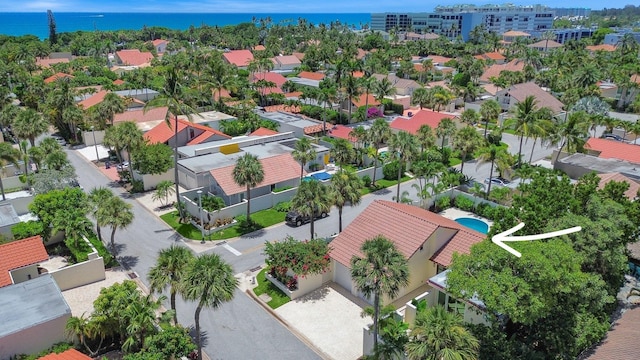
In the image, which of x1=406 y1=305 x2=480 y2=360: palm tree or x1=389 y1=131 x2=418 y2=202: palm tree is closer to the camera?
x1=406 y1=305 x2=480 y2=360: palm tree

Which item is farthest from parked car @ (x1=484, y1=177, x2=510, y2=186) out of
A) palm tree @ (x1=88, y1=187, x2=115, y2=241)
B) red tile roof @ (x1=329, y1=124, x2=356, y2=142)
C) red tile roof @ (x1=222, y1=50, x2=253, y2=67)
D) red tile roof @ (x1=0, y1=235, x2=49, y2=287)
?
red tile roof @ (x1=222, y1=50, x2=253, y2=67)

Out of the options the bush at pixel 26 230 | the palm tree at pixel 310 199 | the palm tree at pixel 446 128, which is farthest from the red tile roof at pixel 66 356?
the palm tree at pixel 446 128

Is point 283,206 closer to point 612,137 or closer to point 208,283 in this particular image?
point 208,283

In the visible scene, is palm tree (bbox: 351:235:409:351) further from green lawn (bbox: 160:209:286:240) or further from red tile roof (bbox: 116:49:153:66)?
red tile roof (bbox: 116:49:153:66)

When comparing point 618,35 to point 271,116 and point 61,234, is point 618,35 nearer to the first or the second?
point 271,116

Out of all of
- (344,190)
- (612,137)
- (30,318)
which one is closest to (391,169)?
(344,190)

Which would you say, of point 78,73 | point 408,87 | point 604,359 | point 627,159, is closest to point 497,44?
point 408,87
